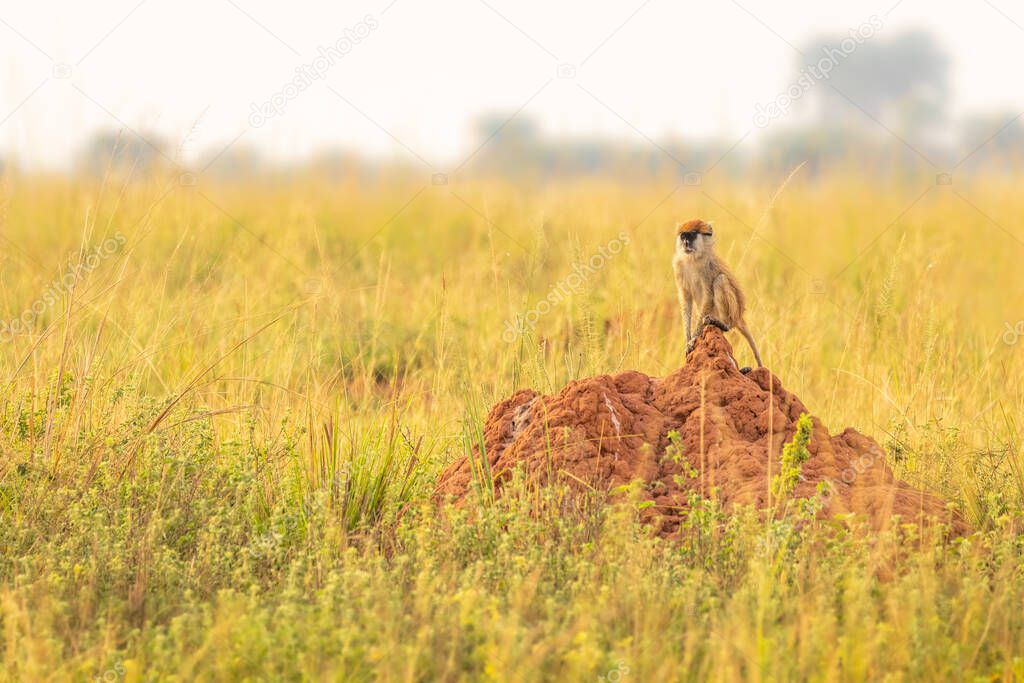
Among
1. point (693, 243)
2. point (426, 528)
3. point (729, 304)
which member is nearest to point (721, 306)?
point (729, 304)

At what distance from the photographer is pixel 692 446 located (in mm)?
5309

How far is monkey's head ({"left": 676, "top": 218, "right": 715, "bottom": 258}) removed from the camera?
217 inches

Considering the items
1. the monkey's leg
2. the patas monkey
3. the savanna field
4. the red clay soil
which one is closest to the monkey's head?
the patas monkey

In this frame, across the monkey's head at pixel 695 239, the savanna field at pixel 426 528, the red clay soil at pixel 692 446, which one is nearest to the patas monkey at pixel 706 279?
the monkey's head at pixel 695 239

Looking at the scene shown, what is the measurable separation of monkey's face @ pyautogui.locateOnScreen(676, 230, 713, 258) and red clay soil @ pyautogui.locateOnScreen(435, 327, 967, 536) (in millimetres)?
390

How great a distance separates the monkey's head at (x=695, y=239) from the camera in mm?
5512

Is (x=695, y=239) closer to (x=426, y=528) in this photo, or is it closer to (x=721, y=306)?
(x=721, y=306)

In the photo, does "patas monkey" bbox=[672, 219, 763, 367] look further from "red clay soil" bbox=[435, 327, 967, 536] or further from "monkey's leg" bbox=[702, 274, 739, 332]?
"red clay soil" bbox=[435, 327, 967, 536]

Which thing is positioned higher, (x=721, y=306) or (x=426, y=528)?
(x=721, y=306)

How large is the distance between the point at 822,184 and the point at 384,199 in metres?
5.66

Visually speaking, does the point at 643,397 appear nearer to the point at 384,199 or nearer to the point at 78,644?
the point at 78,644

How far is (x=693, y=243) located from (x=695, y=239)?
2 cm

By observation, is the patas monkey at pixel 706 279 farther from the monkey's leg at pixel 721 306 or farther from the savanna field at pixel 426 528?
the savanna field at pixel 426 528

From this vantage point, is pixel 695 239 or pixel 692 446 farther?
pixel 695 239
